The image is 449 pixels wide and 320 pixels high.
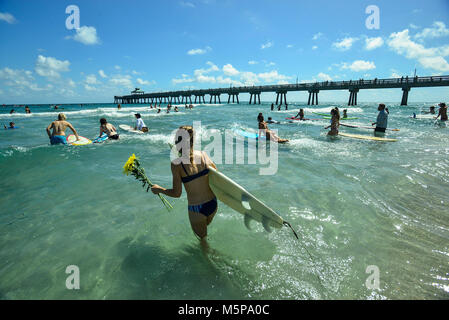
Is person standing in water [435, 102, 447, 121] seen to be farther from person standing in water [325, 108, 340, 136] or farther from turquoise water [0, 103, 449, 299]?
turquoise water [0, 103, 449, 299]

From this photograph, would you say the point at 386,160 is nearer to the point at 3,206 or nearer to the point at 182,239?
the point at 182,239

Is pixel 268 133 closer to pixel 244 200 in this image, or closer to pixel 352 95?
pixel 244 200

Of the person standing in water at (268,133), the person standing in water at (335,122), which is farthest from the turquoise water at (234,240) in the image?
the person standing in water at (335,122)

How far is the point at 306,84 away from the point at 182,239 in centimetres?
6164

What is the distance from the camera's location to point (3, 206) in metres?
4.34

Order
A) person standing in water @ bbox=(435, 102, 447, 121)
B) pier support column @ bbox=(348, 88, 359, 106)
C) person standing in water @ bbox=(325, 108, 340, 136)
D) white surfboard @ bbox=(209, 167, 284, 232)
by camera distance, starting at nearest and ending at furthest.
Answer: white surfboard @ bbox=(209, 167, 284, 232), person standing in water @ bbox=(325, 108, 340, 136), person standing in water @ bbox=(435, 102, 447, 121), pier support column @ bbox=(348, 88, 359, 106)

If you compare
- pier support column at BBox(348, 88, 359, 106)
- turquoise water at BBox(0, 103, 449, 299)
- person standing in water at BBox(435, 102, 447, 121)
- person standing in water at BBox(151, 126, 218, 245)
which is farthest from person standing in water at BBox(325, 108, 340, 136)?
pier support column at BBox(348, 88, 359, 106)

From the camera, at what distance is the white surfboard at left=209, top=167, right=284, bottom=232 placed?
100.0 inches

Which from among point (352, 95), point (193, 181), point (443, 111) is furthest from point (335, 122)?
point (352, 95)

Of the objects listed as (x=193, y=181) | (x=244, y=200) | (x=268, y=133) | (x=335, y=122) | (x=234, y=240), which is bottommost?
(x=234, y=240)

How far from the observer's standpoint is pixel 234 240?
10.8ft

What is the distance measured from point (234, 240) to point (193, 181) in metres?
1.36

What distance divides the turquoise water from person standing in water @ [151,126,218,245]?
69cm
